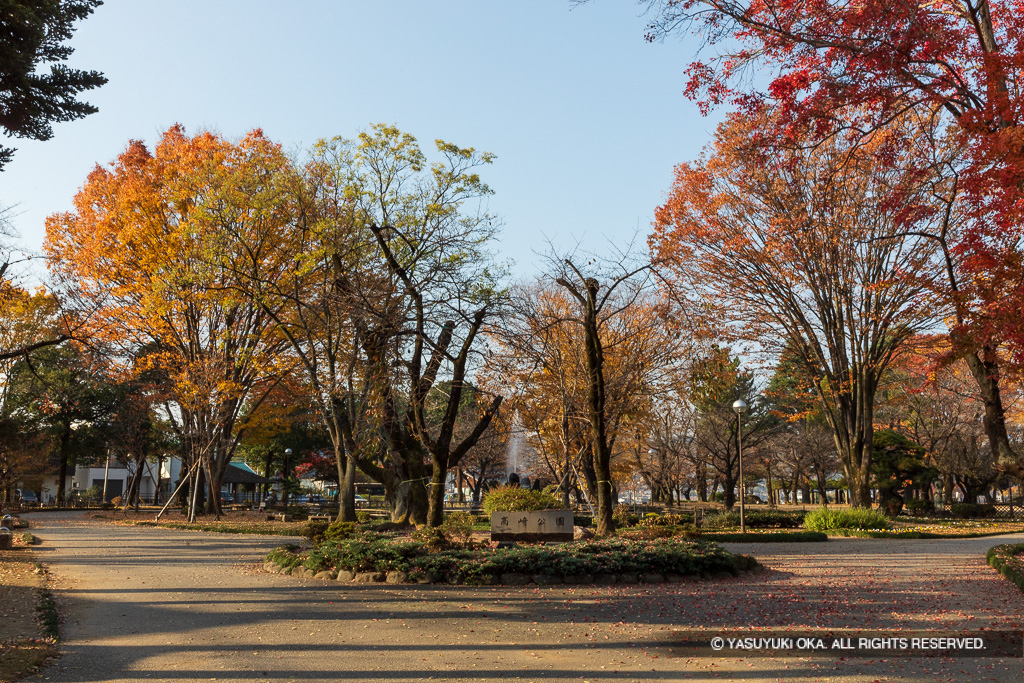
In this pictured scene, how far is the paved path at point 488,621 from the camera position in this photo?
5.75m

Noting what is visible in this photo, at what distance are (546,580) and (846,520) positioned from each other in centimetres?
1292

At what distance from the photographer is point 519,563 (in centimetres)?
1063

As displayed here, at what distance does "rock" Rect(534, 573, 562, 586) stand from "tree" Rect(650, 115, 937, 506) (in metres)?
12.0

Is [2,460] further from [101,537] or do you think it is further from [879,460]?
[879,460]

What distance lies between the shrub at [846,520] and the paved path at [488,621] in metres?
6.55

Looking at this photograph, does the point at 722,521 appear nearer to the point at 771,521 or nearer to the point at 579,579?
the point at 771,521

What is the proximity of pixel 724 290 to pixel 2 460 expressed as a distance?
2824 cm

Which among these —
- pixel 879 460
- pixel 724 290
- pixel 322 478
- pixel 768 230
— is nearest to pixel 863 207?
pixel 768 230

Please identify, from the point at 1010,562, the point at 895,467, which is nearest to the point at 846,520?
the point at 1010,562

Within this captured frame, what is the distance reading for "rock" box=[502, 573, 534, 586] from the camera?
10422 mm

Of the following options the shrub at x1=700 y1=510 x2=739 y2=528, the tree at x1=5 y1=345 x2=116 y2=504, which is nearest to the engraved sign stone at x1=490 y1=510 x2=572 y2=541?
the shrub at x1=700 y1=510 x2=739 y2=528

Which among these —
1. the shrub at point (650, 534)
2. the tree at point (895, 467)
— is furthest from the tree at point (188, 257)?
the tree at point (895, 467)

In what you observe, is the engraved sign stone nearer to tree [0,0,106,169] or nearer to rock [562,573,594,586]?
rock [562,573,594,586]

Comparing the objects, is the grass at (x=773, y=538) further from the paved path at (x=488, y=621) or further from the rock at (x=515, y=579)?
the rock at (x=515, y=579)
